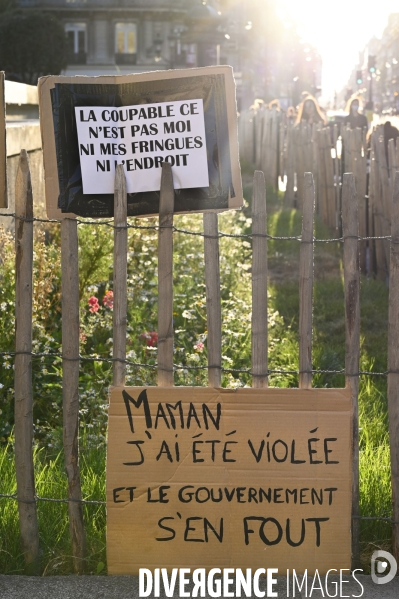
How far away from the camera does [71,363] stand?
3385mm

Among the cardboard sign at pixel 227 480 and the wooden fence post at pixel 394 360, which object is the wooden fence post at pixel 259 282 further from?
the wooden fence post at pixel 394 360

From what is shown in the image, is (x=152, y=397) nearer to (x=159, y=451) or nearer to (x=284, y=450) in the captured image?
(x=159, y=451)

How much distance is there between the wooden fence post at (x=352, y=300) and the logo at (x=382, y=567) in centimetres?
7

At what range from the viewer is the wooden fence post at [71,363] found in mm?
3381

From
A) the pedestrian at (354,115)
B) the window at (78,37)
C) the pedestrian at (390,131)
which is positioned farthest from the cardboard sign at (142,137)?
the window at (78,37)

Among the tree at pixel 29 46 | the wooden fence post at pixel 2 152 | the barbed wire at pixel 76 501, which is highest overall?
the tree at pixel 29 46

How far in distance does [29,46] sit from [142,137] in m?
28.3

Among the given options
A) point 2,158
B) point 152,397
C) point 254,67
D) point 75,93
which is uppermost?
point 254,67

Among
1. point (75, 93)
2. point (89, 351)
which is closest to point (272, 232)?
point (89, 351)

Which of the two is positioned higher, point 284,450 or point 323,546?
point 284,450

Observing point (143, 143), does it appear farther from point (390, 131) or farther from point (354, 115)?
point (354, 115)

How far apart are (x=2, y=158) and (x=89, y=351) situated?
2.37m

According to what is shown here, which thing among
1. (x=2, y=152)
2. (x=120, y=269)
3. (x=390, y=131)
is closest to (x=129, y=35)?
(x=390, y=131)

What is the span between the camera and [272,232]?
1180cm
